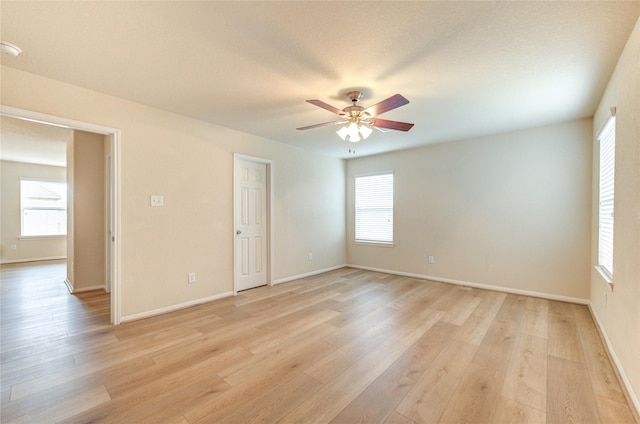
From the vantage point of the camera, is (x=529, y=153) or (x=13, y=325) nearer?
(x=13, y=325)

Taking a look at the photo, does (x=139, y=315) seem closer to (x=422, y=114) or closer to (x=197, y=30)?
(x=197, y=30)

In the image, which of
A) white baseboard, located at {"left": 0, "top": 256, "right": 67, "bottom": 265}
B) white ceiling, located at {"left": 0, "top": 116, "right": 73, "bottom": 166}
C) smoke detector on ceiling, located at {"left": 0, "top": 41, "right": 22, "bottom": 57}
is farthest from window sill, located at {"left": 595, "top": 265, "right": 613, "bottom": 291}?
white baseboard, located at {"left": 0, "top": 256, "right": 67, "bottom": 265}

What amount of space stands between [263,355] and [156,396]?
818 millimetres

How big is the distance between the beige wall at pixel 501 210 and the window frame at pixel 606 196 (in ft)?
2.05

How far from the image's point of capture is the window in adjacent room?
22.9 feet

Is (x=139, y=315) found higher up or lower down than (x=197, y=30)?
lower down

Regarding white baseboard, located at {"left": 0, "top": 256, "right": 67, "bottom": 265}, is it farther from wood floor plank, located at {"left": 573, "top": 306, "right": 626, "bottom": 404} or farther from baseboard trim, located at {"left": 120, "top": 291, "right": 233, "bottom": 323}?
wood floor plank, located at {"left": 573, "top": 306, "right": 626, "bottom": 404}

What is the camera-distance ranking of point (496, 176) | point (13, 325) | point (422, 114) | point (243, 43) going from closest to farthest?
point (243, 43), point (13, 325), point (422, 114), point (496, 176)

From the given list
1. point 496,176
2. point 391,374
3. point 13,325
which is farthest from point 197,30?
point 496,176

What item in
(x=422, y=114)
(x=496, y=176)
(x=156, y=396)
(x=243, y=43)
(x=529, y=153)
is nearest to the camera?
(x=156, y=396)

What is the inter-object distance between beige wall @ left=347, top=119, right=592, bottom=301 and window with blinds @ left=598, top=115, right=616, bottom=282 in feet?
2.21

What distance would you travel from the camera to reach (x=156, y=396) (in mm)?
1862

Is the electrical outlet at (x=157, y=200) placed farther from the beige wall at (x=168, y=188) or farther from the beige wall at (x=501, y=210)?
the beige wall at (x=501, y=210)

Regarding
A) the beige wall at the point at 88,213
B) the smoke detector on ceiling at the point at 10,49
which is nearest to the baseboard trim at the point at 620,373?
the smoke detector on ceiling at the point at 10,49
